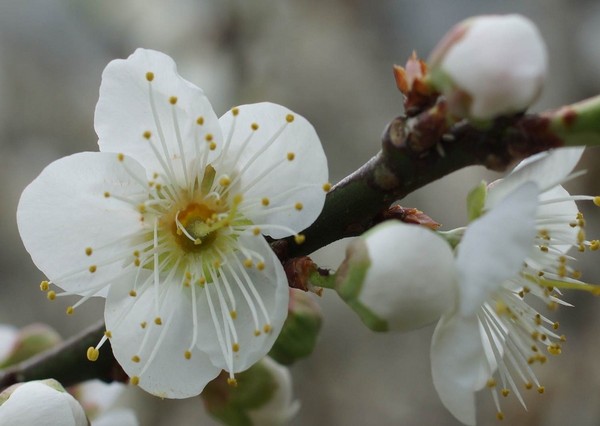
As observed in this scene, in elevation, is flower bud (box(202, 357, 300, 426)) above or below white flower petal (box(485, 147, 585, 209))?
below

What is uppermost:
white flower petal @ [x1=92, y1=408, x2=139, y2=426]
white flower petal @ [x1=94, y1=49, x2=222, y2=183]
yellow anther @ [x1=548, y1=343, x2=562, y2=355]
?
white flower petal @ [x1=94, y1=49, x2=222, y2=183]

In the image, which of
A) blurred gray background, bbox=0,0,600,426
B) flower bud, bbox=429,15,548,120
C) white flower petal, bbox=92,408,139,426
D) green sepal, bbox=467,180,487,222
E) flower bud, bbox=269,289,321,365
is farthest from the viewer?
blurred gray background, bbox=0,0,600,426

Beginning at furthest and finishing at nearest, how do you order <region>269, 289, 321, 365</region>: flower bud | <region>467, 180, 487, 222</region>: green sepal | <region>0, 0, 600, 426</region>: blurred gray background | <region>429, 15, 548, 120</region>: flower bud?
1. <region>0, 0, 600, 426</region>: blurred gray background
2. <region>269, 289, 321, 365</region>: flower bud
3. <region>467, 180, 487, 222</region>: green sepal
4. <region>429, 15, 548, 120</region>: flower bud

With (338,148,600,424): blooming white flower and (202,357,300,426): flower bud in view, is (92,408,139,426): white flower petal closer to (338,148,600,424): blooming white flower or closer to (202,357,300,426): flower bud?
(202,357,300,426): flower bud

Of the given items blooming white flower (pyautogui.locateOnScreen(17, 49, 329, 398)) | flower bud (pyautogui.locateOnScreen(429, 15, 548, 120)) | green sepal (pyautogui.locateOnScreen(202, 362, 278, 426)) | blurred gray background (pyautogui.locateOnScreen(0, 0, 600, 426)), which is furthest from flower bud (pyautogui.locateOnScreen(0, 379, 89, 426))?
blurred gray background (pyautogui.locateOnScreen(0, 0, 600, 426))

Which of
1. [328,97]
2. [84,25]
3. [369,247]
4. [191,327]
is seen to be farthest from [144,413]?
[369,247]

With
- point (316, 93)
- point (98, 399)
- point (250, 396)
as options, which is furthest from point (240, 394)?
point (316, 93)

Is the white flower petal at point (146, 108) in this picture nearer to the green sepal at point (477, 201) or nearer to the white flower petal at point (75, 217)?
the white flower petal at point (75, 217)
